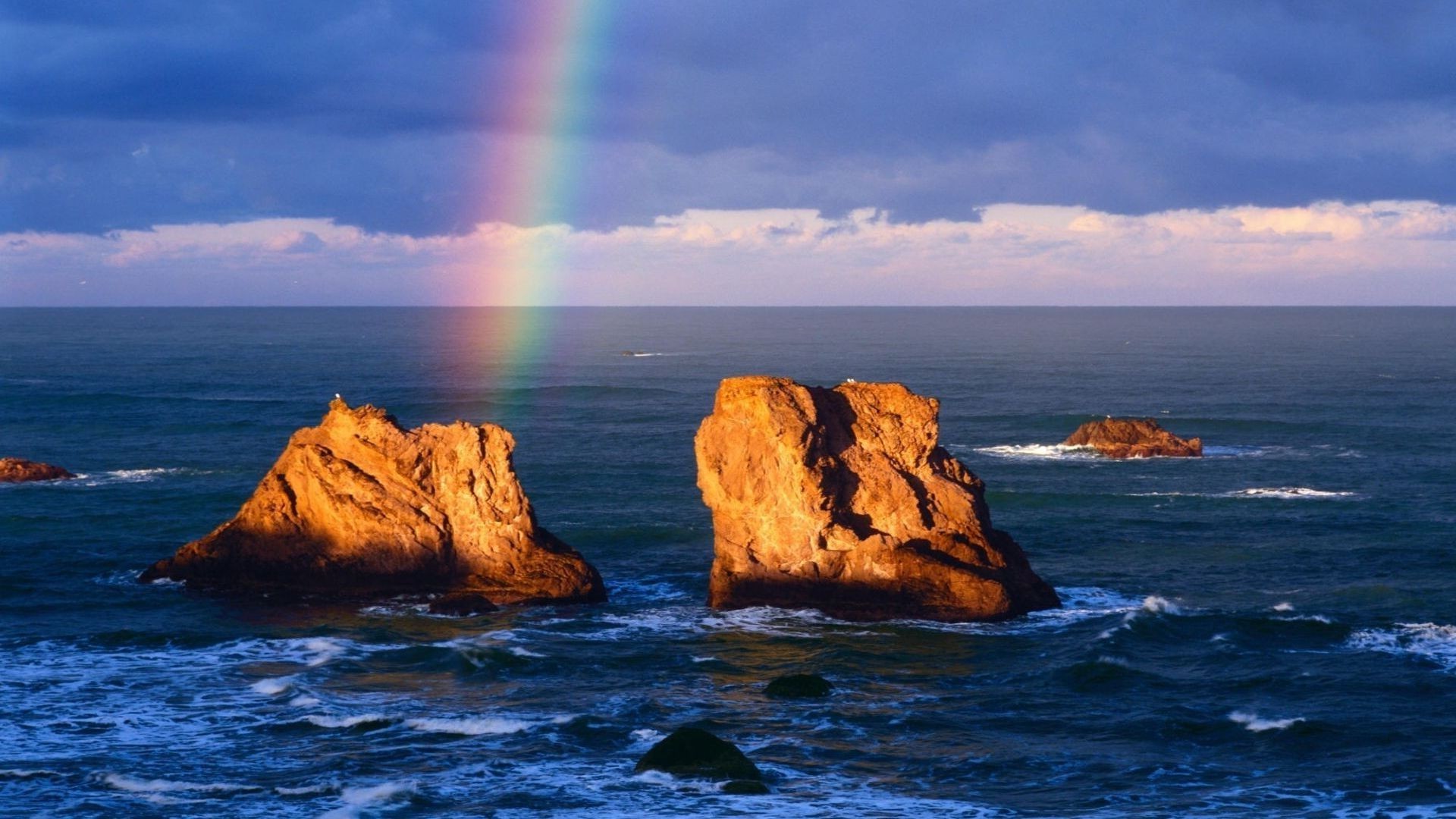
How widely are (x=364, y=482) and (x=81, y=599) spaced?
9617 mm

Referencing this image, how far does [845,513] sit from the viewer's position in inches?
1794

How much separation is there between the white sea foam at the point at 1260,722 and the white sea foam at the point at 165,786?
21204 millimetres

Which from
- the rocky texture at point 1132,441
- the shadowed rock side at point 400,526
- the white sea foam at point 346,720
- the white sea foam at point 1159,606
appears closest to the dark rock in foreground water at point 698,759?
the white sea foam at point 346,720

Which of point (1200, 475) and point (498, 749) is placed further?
point (1200, 475)

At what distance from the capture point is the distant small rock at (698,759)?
101 ft

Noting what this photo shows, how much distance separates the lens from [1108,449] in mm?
85312

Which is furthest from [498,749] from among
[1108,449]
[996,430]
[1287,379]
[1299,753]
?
[1287,379]

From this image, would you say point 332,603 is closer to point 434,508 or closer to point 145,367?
point 434,508

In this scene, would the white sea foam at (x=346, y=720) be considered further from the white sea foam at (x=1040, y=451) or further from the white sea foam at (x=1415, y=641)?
the white sea foam at (x=1040, y=451)

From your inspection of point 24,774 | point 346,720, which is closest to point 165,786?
point 24,774

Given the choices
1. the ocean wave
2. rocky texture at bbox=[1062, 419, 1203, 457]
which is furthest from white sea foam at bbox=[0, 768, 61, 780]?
rocky texture at bbox=[1062, 419, 1203, 457]

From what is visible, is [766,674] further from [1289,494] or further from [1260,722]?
[1289,494]

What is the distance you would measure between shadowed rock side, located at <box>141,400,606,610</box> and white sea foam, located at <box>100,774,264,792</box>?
15.5m

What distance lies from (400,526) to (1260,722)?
25269 mm
